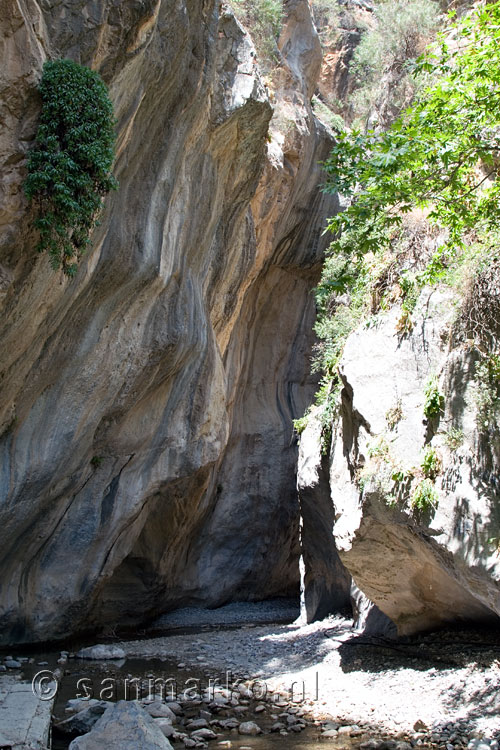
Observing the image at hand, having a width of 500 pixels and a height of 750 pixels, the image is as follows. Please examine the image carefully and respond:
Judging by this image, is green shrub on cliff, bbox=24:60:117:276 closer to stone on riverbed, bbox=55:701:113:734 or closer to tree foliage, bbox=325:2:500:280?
tree foliage, bbox=325:2:500:280

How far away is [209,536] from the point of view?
19906 mm

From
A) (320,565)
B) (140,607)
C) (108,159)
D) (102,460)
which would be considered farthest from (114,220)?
(140,607)

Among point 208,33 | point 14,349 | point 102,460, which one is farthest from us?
point 102,460

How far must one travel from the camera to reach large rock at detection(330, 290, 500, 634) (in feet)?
26.1

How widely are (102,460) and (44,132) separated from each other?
24.4 feet

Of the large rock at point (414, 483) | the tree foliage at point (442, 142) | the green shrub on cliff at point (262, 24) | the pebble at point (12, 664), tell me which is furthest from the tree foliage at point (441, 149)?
the green shrub on cliff at point (262, 24)

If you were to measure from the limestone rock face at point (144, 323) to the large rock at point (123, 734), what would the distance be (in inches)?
183

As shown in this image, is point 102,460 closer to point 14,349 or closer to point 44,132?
point 14,349

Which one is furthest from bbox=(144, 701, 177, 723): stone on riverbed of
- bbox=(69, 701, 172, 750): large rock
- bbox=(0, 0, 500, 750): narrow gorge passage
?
bbox=(69, 701, 172, 750): large rock

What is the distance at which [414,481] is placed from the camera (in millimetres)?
8828

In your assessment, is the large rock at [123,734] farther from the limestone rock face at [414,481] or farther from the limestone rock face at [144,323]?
the limestone rock face at [144,323]

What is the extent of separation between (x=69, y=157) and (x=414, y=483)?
19.3 ft

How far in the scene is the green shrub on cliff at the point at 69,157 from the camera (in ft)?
23.7

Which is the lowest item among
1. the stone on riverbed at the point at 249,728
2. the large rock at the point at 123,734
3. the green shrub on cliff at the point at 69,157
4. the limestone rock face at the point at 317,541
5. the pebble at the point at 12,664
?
the pebble at the point at 12,664
